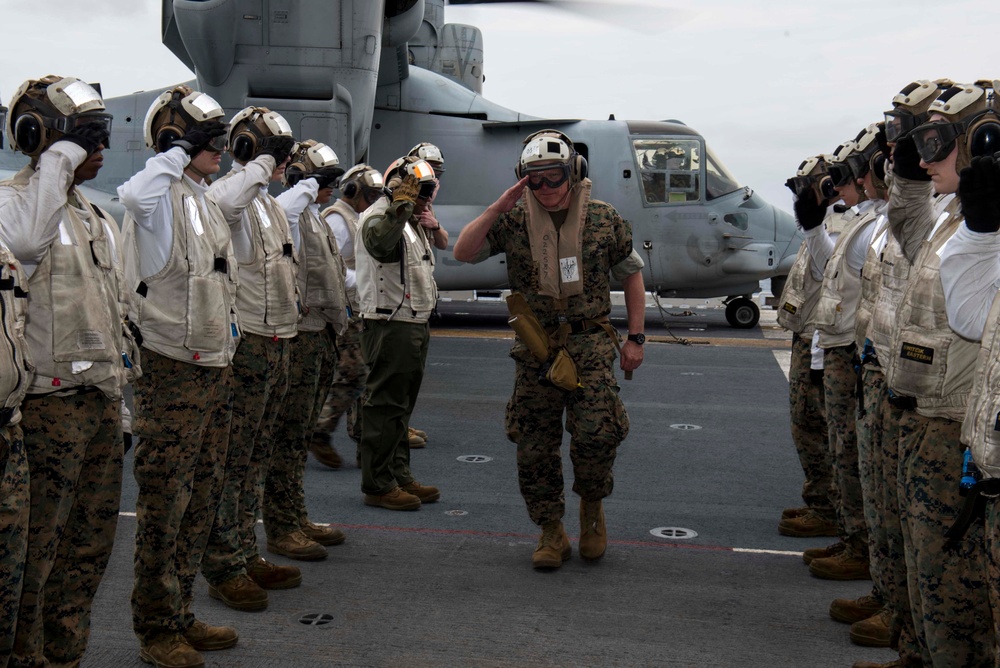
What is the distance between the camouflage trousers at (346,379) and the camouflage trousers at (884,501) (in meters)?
3.88

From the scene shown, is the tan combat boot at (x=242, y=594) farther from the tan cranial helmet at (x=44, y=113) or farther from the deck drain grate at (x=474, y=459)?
the deck drain grate at (x=474, y=459)

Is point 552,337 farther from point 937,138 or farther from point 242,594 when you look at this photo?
point 937,138

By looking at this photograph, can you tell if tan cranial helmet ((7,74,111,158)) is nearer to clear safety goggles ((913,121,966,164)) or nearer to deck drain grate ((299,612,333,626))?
deck drain grate ((299,612,333,626))

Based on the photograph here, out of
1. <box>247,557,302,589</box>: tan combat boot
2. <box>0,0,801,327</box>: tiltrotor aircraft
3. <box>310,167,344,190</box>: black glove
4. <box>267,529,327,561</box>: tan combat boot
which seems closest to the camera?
<box>247,557,302,589</box>: tan combat boot

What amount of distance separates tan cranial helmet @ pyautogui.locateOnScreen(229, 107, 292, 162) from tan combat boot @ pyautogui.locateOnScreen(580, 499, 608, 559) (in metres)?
2.35

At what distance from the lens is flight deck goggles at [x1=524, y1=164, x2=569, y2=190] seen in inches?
194

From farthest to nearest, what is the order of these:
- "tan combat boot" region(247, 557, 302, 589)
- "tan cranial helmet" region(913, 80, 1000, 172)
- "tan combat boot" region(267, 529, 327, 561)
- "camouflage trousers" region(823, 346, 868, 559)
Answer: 1. "tan combat boot" region(267, 529, 327, 561)
2. "camouflage trousers" region(823, 346, 868, 559)
3. "tan combat boot" region(247, 557, 302, 589)
4. "tan cranial helmet" region(913, 80, 1000, 172)

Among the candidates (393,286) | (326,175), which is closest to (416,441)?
(393,286)

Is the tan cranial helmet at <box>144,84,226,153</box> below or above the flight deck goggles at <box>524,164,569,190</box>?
above

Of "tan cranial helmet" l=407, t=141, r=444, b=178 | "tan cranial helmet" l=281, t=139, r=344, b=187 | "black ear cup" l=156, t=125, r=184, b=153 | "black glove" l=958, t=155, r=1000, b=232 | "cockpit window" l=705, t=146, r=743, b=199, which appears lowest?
"black glove" l=958, t=155, r=1000, b=232

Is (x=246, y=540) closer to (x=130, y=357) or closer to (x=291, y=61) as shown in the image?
(x=130, y=357)

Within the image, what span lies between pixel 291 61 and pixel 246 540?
25.3 ft

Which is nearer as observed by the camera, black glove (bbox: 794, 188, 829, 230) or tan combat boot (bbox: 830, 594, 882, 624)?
tan combat boot (bbox: 830, 594, 882, 624)

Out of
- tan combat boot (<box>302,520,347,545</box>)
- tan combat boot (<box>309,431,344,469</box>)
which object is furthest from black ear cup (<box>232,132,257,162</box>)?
tan combat boot (<box>309,431,344,469</box>)
